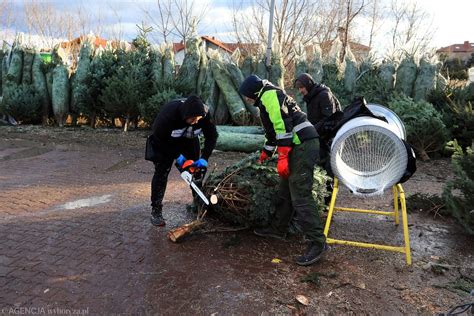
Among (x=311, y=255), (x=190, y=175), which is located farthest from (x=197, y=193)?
(x=311, y=255)

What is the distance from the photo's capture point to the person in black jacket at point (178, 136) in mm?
4352

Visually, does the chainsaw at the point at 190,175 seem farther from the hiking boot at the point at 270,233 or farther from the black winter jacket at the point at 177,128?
the hiking boot at the point at 270,233

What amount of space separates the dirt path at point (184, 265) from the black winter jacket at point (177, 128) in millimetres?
1028

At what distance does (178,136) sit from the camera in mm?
4680

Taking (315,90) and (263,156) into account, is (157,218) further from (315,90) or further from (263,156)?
(315,90)

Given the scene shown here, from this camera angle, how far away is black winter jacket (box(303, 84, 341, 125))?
558 cm

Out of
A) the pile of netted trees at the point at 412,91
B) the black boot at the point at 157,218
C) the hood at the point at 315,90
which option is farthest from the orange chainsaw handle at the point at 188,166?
the pile of netted trees at the point at 412,91

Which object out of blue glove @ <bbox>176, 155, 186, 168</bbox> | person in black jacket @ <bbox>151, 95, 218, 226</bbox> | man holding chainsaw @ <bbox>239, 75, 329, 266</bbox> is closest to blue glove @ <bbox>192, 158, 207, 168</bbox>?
person in black jacket @ <bbox>151, 95, 218, 226</bbox>

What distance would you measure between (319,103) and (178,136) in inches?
85.6

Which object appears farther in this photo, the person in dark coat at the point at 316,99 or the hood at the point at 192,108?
the person in dark coat at the point at 316,99

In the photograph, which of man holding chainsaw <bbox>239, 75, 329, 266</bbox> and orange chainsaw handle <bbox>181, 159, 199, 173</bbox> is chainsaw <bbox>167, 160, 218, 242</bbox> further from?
man holding chainsaw <bbox>239, 75, 329, 266</bbox>

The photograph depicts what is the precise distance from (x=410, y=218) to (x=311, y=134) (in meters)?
2.45

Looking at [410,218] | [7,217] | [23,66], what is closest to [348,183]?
[410,218]

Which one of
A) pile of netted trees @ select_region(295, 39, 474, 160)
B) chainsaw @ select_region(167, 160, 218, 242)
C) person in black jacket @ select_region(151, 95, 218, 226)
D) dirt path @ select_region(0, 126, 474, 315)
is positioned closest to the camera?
dirt path @ select_region(0, 126, 474, 315)
